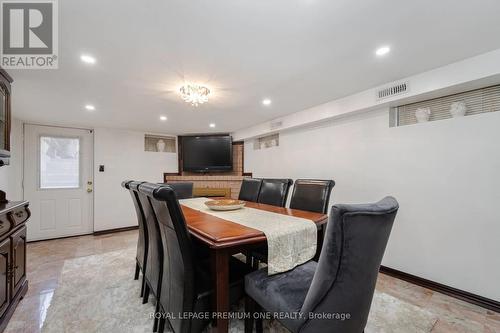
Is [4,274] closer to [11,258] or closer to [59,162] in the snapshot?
[11,258]

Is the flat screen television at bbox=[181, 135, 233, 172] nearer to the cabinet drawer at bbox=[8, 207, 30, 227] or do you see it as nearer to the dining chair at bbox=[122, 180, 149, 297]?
the dining chair at bbox=[122, 180, 149, 297]

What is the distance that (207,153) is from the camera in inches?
194

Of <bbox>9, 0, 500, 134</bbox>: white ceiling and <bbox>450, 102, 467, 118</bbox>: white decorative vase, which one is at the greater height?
<bbox>9, 0, 500, 134</bbox>: white ceiling

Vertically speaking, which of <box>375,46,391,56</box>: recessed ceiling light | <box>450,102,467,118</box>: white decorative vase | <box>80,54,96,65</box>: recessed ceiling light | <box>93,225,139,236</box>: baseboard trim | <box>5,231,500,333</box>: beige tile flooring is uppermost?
<box>375,46,391,56</box>: recessed ceiling light

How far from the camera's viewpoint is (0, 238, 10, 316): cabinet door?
1.58 m

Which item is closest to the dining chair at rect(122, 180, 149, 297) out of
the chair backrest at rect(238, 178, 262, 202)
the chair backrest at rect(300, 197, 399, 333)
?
the chair backrest at rect(238, 178, 262, 202)

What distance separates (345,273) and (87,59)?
7.78 ft

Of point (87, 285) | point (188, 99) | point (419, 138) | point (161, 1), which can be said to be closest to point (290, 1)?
point (161, 1)

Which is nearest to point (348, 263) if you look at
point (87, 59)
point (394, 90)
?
point (394, 90)

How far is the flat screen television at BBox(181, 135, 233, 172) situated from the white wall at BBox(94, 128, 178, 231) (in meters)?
0.83

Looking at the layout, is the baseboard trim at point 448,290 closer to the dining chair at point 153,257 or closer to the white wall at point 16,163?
the dining chair at point 153,257

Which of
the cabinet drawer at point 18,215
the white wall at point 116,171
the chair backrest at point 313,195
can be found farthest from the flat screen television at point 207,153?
the cabinet drawer at point 18,215

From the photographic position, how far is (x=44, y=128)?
3.90m

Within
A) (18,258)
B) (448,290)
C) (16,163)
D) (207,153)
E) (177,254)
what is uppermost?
(207,153)
